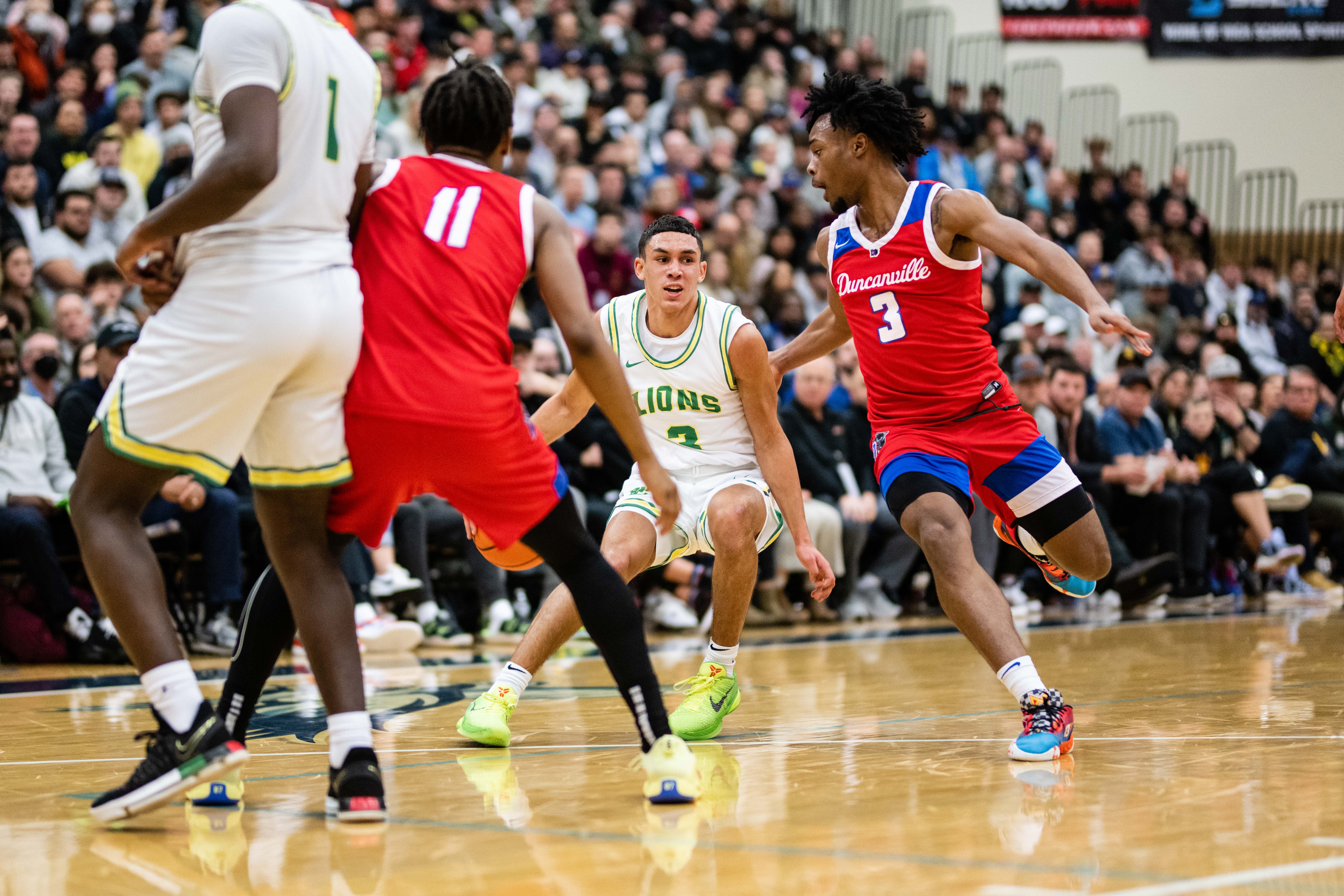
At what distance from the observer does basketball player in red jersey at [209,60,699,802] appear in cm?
338

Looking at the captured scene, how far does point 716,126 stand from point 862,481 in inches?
223

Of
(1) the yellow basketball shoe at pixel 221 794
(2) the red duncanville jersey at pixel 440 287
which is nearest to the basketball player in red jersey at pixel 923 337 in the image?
(2) the red duncanville jersey at pixel 440 287

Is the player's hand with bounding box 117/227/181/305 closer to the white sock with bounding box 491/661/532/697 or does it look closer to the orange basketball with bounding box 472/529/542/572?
the orange basketball with bounding box 472/529/542/572

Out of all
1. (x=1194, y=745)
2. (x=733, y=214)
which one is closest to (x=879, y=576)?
(x=733, y=214)

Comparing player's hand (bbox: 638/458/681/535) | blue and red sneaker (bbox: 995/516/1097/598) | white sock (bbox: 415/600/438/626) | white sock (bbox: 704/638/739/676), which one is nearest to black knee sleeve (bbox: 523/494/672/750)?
player's hand (bbox: 638/458/681/535)

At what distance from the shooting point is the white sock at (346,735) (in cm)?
334

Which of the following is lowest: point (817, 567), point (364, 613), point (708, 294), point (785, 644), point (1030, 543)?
point (785, 644)

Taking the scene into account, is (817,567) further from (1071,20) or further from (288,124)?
(1071,20)

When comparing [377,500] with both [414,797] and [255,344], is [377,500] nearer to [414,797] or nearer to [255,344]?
[255,344]

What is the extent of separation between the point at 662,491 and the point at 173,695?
1.22 meters

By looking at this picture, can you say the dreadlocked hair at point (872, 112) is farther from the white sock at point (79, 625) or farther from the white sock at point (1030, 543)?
the white sock at point (79, 625)

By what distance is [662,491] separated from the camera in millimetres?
3430

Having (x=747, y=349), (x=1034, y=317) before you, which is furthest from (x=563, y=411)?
(x=1034, y=317)

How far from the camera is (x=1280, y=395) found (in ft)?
42.8
